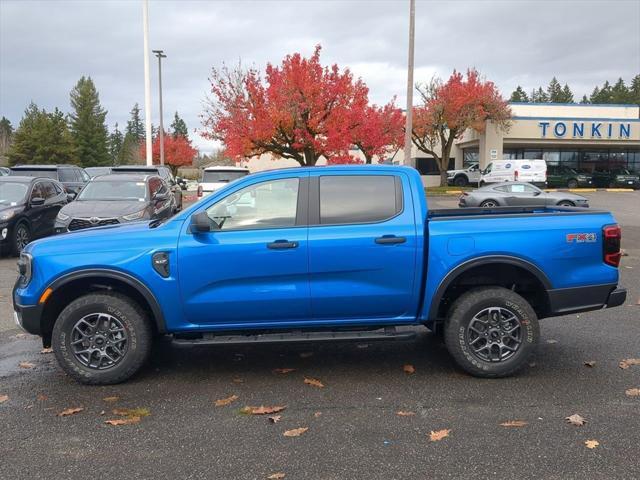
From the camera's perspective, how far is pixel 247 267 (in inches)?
183

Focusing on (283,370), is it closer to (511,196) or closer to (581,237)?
(581,237)

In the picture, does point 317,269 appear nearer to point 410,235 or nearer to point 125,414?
point 410,235

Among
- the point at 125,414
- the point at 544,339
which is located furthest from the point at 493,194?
the point at 125,414

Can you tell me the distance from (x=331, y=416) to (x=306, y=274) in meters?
1.18

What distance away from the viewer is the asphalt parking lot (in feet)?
11.2

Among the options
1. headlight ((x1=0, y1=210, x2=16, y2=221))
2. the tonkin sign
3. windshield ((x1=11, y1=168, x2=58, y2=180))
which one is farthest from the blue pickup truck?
the tonkin sign

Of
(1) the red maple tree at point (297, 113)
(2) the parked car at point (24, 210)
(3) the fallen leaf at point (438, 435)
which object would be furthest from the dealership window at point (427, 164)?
(3) the fallen leaf at point (438, 435)

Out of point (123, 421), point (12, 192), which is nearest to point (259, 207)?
point (123, 421)

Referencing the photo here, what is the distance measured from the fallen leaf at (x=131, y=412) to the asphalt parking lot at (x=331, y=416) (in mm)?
47

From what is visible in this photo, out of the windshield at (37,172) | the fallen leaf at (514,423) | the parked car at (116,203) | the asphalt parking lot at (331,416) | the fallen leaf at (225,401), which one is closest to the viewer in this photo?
the asphalt parking lot at (331,416)

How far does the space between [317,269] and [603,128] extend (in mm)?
40864

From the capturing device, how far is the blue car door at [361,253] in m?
4.71

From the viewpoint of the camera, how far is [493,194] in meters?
21.1

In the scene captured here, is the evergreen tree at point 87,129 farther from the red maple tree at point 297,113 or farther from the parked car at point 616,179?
the parked car at point 616,179
